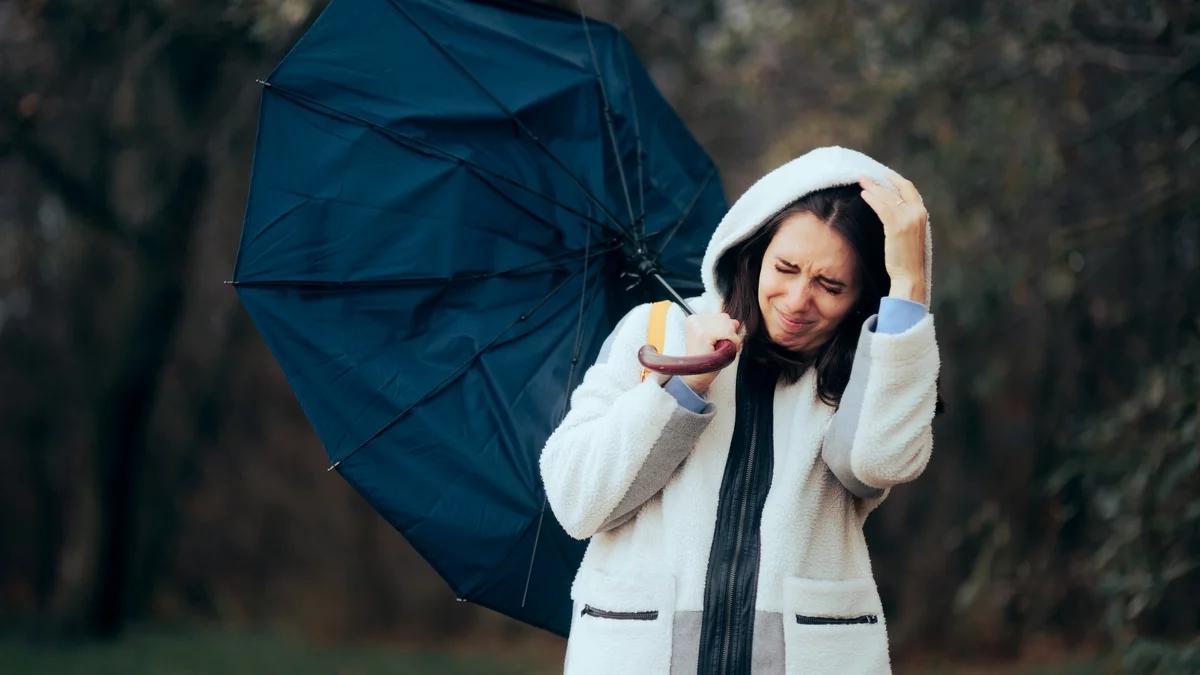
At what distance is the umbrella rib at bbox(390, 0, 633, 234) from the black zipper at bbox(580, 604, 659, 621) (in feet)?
3.31

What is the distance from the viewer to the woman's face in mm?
2637

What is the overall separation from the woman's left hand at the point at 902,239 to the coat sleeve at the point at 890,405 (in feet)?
0.22

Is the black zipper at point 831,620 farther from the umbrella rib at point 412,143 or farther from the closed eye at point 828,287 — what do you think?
the umbrella rib at point 412,143

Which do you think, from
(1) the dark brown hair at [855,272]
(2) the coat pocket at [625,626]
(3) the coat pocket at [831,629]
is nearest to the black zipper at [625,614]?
(2) the coat pocket at [625,626]

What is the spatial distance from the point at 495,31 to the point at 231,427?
8322 millimetres

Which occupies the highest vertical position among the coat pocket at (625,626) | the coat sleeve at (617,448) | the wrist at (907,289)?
the wrist at (907,289)

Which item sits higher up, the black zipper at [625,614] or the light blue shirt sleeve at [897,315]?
the light blue shirt sleeve at [897,315]

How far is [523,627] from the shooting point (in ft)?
35.0

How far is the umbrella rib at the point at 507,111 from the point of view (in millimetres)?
3205

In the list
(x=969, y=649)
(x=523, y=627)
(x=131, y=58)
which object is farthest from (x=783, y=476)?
(x=523, y=627)

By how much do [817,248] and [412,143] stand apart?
3.20 feet

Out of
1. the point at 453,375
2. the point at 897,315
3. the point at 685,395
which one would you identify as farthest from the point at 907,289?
the point at 453,375

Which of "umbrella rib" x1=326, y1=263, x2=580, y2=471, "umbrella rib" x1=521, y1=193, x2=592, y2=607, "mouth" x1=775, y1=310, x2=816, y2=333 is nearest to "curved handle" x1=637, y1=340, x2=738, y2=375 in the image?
"mouth" x1=775, y1=310, x2=816, y2=333

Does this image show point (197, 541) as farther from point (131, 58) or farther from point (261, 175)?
point (261, 175)
